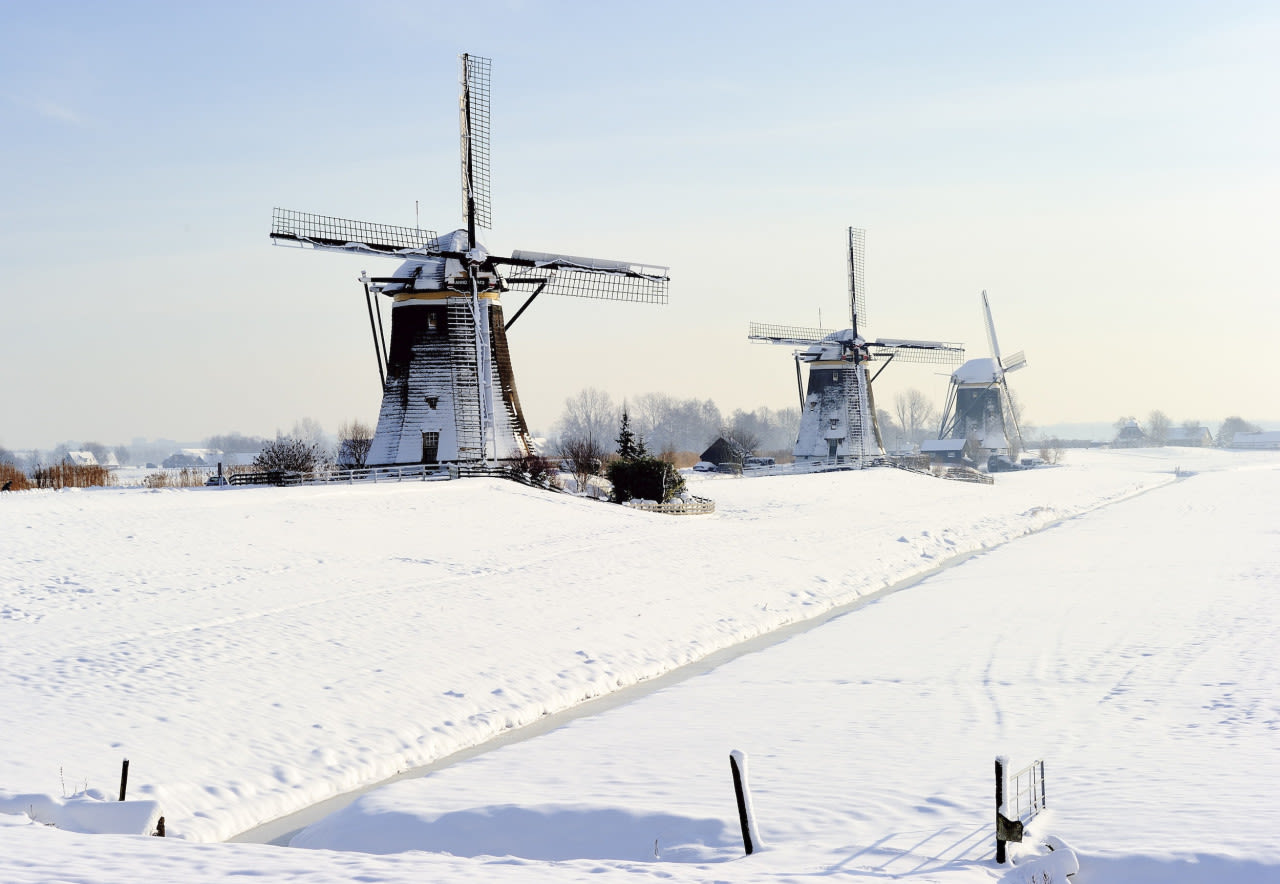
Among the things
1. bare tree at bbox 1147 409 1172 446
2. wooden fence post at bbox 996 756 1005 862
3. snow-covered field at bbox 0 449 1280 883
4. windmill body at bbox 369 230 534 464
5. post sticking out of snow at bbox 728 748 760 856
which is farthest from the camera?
bare tree at bbox 1147 409 1172 446

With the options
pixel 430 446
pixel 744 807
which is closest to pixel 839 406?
pixel 430 446

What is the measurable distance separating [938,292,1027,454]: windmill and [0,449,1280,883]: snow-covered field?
71355 millimetres

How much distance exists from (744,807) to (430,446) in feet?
A: 94.7

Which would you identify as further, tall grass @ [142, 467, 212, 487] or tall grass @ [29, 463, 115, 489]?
tall grass @ [142, 467, 212, 487]

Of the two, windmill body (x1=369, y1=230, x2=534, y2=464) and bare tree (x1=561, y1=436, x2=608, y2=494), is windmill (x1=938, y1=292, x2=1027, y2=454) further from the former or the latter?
windmill body (x1=369, y1=230, x2=534, y2=464)

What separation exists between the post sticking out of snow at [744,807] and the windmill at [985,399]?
96.7m

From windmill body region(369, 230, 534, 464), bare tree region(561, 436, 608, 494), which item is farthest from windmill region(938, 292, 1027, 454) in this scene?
windmill body region(369, 230, 534, 464)

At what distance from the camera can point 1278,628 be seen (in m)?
19.9

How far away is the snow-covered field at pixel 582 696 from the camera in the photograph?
9578mm

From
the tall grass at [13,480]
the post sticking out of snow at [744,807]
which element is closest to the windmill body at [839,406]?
the tall grass at [13,480]

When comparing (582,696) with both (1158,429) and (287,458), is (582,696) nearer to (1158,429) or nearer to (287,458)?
(287,458)

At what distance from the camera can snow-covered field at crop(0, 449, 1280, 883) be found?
958 centimetres

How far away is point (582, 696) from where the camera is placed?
17.2 metres

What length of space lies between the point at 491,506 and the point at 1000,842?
2551 centimetres
